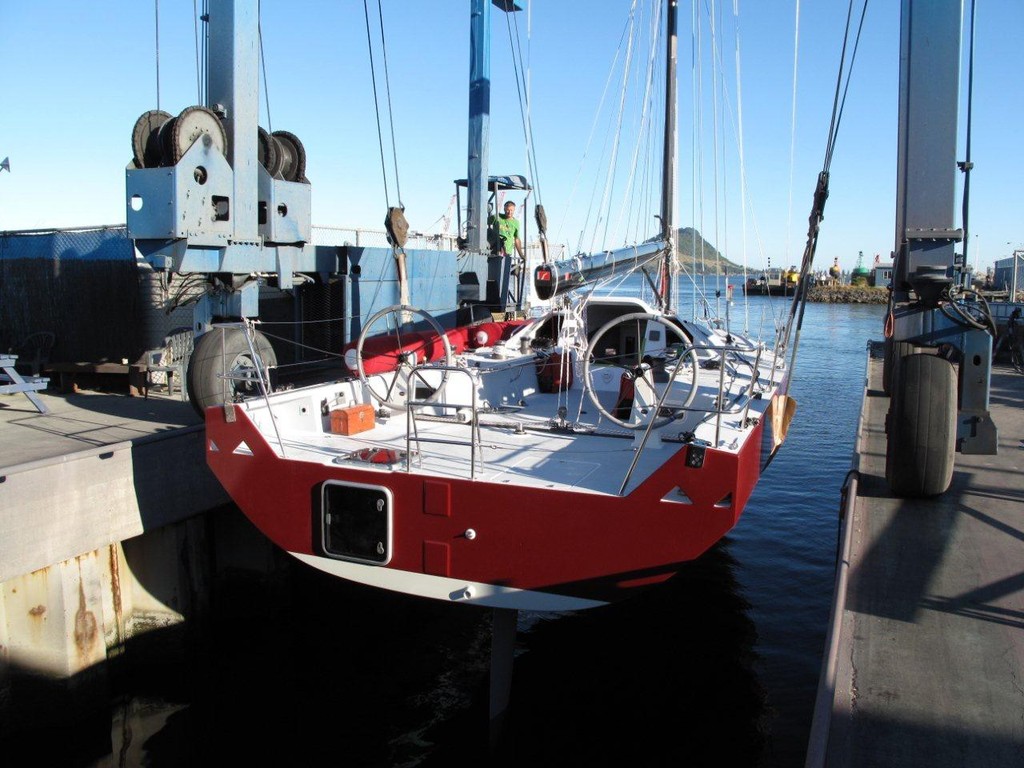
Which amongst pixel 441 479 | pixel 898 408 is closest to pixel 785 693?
pixel 898 408

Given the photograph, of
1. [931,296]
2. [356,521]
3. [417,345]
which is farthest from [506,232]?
[356,521]

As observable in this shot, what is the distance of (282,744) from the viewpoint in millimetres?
6418

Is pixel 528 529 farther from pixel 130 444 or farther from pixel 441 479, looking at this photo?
pixel 130 444

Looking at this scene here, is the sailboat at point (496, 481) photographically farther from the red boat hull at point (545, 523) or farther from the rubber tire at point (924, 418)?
the rubber tire at point (924, 418)

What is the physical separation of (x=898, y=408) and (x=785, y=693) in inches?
104

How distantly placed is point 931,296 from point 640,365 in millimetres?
2323

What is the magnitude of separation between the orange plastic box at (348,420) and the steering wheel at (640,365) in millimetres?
1977

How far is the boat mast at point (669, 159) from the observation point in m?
12.6

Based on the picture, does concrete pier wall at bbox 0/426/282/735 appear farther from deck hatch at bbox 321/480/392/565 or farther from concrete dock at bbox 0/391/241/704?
deck hatch at bbox 321/480/392/565

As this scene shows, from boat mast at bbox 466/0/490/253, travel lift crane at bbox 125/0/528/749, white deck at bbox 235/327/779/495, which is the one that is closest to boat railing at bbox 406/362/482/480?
white deck at bbox 235/327/779/495

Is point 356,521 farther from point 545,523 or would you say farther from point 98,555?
point 98,555

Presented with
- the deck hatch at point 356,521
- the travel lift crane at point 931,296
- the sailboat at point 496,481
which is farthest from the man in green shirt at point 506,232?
the deck hatch at point 356,521

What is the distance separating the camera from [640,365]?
20.9ft

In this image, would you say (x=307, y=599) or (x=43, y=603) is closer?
(x=43, y=603)
